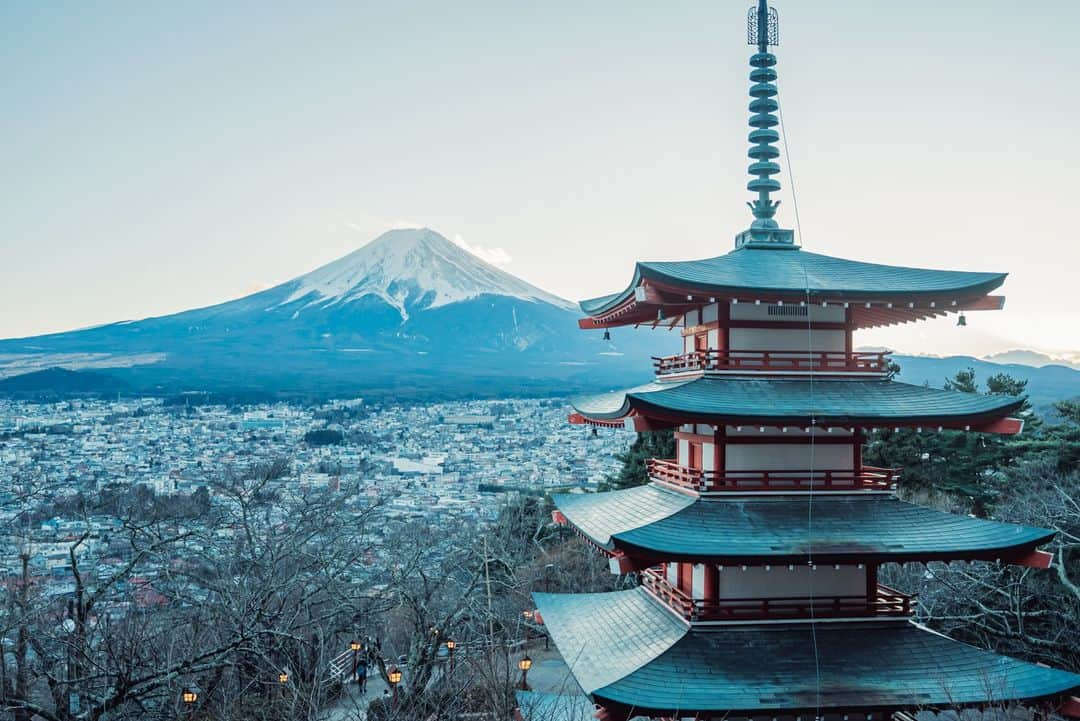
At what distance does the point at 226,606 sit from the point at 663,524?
455 inches

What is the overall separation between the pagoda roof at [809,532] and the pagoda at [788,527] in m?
0.03

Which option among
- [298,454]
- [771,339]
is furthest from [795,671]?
[298,454]

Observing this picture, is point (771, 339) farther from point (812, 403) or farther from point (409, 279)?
point (409, 279)

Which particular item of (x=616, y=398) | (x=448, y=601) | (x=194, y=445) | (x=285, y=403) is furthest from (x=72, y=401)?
(x=616, y=398)

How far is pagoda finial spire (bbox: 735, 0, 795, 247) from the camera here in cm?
1574

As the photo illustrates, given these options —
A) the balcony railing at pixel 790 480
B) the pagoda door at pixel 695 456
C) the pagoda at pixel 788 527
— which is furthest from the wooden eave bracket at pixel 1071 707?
the pagoda door at pixel 695 456

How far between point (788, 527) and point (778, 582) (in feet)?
3.20

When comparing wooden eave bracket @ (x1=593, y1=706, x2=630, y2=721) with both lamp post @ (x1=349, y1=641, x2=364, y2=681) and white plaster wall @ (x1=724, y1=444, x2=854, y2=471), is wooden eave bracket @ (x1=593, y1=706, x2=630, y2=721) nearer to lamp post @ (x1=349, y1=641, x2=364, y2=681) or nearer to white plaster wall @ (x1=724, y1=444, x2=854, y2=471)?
white plaster wall @ (x1=724, y1=444, x2=854, y2=471)

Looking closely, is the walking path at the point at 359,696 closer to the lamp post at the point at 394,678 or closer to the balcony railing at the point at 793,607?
the lamp post at the point at 394,678

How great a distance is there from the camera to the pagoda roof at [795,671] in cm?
1141

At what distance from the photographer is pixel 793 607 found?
13.0 metres

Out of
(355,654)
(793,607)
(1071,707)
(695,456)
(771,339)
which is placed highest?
(771,339)

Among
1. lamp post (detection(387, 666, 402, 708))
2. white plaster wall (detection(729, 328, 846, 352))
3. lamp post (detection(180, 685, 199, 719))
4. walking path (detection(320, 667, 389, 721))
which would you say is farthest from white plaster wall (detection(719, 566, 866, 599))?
walking path (detection(320, 667, 389, 721))

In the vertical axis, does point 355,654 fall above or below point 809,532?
below
